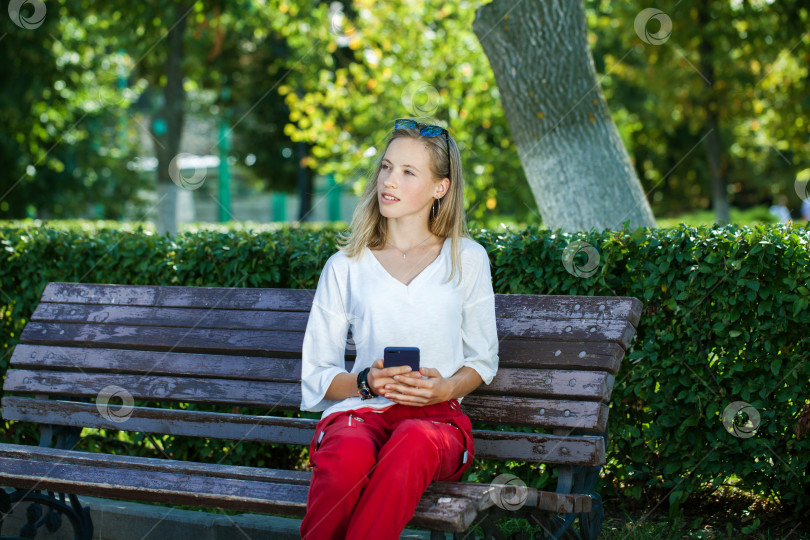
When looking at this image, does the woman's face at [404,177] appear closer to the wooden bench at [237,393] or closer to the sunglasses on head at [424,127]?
the sunglasses on head at [424,127]

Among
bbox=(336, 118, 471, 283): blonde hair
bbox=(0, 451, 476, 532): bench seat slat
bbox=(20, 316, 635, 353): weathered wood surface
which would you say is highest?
bbox=(336, 118, 471, 283): blonde hair

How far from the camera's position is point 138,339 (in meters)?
3.87

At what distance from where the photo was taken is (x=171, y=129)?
12.8 metres

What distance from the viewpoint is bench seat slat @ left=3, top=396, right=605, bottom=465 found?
300cm

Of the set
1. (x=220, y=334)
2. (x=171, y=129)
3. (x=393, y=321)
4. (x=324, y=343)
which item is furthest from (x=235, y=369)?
(x=171, y=129)

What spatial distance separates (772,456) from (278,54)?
20330mm

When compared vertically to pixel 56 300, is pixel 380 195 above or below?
above

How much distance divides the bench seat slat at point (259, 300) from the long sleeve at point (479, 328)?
11.0 inches

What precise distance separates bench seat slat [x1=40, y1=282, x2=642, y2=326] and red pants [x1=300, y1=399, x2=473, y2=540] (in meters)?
0.64

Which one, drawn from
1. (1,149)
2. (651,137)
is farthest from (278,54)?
(651,137)

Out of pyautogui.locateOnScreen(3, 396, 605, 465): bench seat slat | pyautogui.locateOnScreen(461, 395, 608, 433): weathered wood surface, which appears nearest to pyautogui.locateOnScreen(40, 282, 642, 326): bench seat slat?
pyautogui.locateOnScreen(461, 395, 608, 433): weathered wood surface

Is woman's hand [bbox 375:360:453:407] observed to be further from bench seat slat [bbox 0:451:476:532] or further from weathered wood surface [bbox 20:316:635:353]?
weathered wood surface [bbox 20:316:635:353]

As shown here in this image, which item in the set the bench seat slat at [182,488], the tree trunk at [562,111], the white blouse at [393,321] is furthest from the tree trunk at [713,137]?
the bench seat slat at [182,488]

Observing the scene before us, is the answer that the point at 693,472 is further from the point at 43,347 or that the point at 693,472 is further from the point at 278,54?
the point at 278,54
